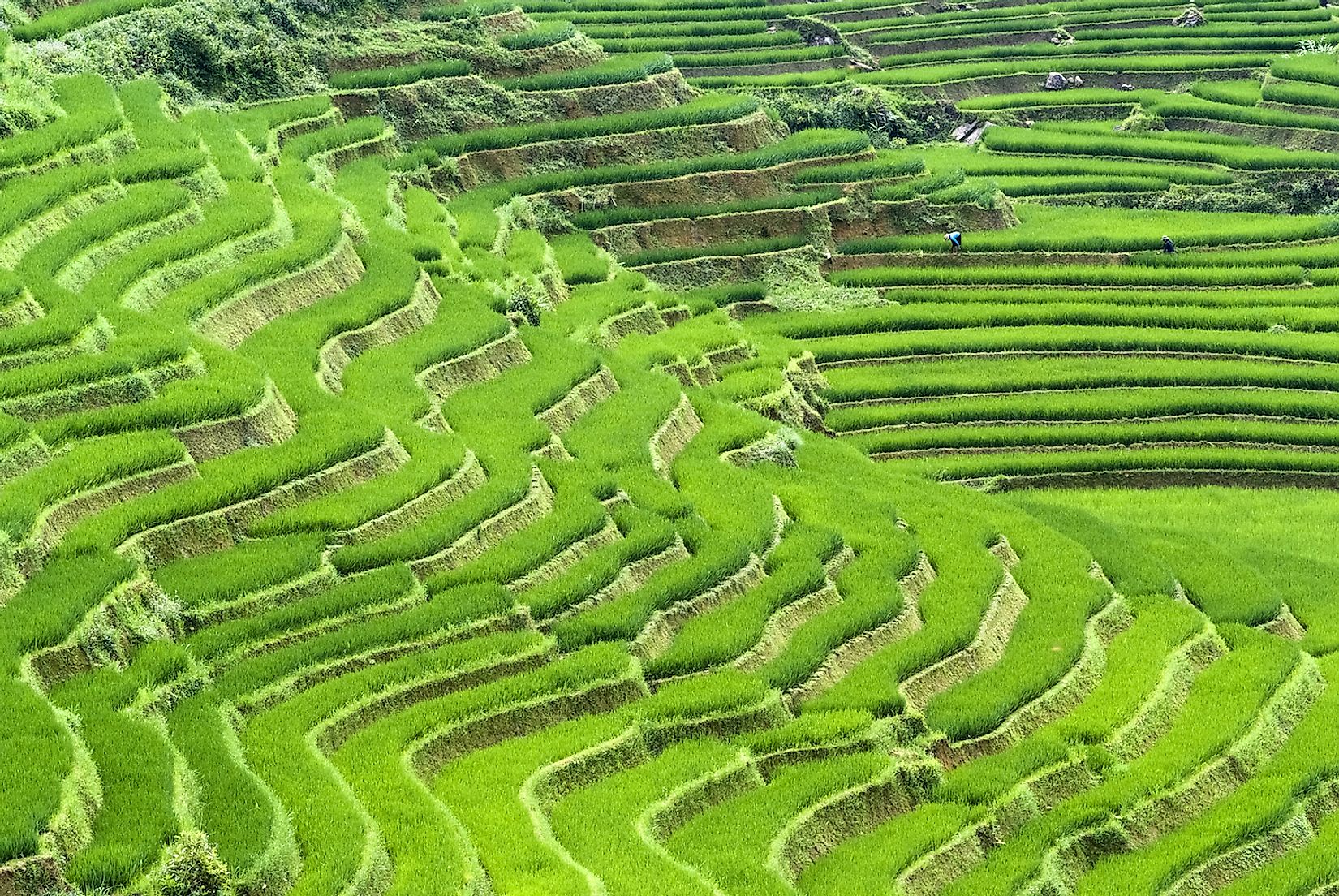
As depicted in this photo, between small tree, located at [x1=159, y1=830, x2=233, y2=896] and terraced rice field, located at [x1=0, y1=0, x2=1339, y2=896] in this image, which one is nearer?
small tree, located at [x1=159, y1=830, x2=233, y2=896]

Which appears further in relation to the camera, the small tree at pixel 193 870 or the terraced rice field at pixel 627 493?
the terraced rice field at pixel 627 493

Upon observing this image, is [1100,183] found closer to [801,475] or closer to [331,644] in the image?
[801,475]

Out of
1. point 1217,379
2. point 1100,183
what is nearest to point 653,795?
point 1217,379

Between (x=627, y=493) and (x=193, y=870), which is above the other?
(x=627, y=493)

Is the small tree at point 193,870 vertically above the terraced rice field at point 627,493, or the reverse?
the terraced rice field at point 627,493
